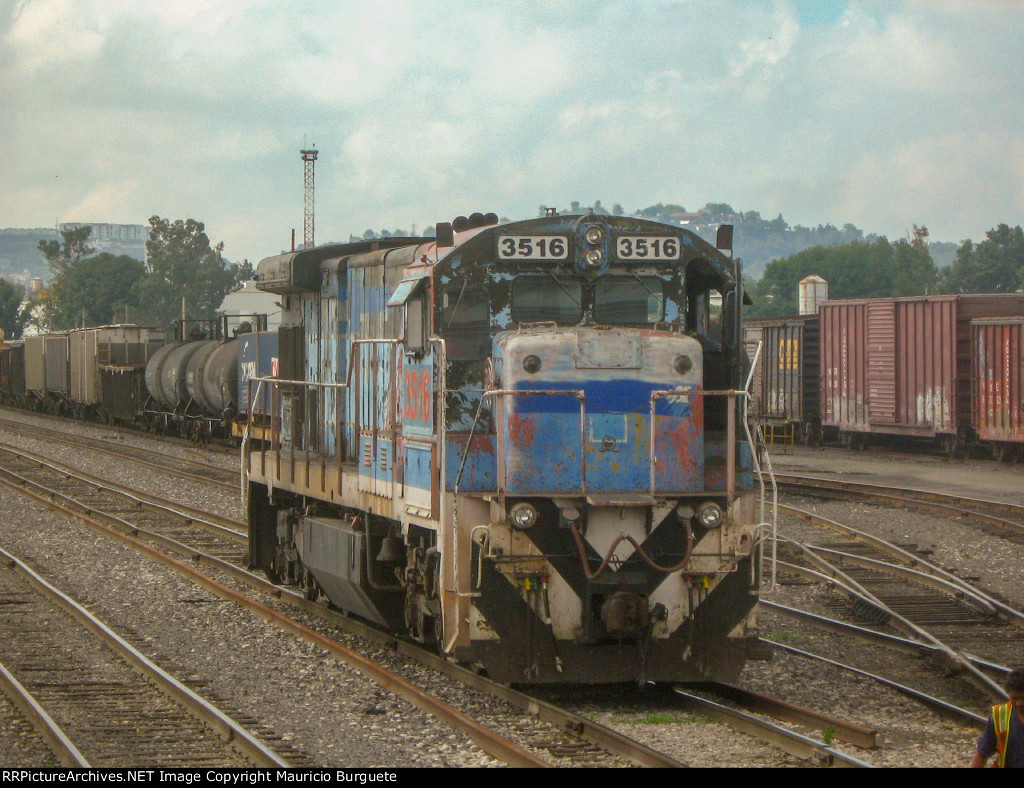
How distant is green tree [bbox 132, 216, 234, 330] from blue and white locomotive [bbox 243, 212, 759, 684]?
110 m

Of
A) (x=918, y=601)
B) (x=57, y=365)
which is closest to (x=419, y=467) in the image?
(x=918, y=601)

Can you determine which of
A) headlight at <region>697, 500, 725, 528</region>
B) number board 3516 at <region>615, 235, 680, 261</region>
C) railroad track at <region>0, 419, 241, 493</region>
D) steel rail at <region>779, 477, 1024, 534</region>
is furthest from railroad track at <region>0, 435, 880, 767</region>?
steel rail at <region>779, 477, 1024, 534</region>

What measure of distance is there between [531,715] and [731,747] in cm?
129

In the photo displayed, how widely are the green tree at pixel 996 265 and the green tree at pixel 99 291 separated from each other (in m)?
70.4

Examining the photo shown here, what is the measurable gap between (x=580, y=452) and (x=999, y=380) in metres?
20.8

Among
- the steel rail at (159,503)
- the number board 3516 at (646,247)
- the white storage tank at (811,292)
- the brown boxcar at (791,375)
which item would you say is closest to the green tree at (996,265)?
the white storage tank at (811,292)

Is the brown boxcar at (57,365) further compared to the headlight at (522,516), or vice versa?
the brown boxcar at (57,365)

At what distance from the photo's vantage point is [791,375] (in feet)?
115

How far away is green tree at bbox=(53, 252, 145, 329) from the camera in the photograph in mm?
120625

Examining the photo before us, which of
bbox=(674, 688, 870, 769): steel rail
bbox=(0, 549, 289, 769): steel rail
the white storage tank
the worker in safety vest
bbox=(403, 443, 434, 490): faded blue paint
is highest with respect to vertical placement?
the white storage tank

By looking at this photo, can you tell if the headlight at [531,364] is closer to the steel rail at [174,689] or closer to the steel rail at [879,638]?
the steel rail at [174,689]

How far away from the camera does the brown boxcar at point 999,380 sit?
2638 centimetres

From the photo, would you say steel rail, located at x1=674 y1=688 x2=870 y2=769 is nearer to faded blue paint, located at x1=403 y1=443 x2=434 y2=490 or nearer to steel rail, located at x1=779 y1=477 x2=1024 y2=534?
faded blue paint, located at x1=403 y1=443 x2=434 y2=490

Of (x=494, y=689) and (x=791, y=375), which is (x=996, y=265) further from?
(x=494, y=689)
